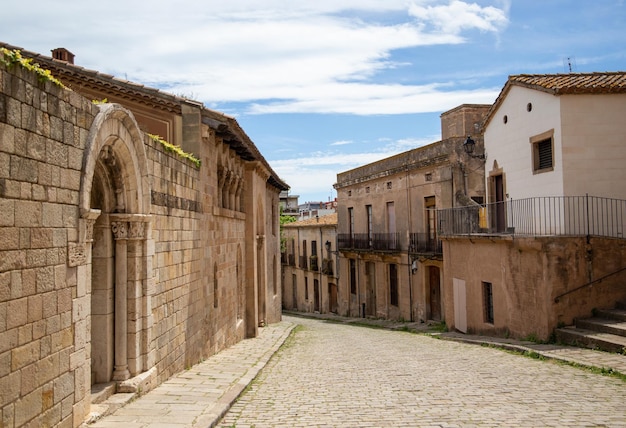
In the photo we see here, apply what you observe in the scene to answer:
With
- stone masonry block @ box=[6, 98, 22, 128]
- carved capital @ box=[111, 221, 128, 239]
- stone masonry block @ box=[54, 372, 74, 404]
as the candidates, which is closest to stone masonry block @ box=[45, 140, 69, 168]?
stone masonry block @ box=[6, 98, 22, 128]

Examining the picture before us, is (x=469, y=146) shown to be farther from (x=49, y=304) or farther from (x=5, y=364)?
(x=5, y=364)

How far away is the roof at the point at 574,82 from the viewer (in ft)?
45.7

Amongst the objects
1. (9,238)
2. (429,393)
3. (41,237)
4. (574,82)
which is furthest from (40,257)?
(574,82)

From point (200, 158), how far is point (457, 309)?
9.84 m

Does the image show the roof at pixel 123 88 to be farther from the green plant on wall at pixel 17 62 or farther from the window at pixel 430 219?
the window at pixel 430 219

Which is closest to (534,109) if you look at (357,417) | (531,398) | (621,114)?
Result: (621,114)

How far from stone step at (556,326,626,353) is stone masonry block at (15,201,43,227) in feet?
31.7

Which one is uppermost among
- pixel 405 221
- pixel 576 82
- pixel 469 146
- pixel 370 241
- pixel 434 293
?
pixel 576 82

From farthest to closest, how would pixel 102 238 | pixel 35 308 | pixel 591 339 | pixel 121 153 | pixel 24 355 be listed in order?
pixel 591 339 < pixel 102 238 < pixel 121 153 < pixel 35 308 < pixel 24 355

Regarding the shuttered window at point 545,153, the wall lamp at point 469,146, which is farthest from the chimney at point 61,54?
the wall lamp at point 469,146

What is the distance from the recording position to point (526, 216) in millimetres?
15812

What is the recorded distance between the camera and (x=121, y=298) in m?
7.86

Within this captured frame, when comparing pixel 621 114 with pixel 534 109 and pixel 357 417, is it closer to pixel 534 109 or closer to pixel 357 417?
pixel 534 109

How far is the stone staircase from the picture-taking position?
11.1 m
